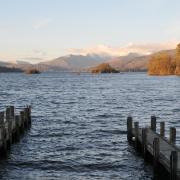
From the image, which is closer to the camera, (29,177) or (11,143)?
(29,177)

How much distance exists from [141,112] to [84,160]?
3191cm

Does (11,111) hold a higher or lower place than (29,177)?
higher

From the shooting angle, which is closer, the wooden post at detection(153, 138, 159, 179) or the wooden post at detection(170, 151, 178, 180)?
the wooden post at detection(170, 151, 178, 180)

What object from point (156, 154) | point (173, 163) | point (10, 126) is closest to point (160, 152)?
point (156, 154)

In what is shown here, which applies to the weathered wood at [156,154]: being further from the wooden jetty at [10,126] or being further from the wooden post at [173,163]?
the wooden jetty at [10,126]

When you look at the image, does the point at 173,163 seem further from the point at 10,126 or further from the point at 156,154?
the point at 10,126

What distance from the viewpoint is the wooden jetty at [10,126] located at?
32219 mm

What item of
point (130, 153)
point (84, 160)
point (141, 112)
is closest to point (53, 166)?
point (84, 160)

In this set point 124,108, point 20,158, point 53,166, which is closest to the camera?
point 53,166

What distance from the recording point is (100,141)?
38281mm

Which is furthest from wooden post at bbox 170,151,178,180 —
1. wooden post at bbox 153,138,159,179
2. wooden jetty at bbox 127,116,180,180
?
wooden post at bbox 153,138,159,179

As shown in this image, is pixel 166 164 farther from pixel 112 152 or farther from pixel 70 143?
pixel 70 143

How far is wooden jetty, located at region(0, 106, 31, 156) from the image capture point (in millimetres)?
32219

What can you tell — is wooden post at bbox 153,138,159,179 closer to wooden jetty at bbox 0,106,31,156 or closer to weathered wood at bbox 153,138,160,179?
weathered wood at bbox 153,138,160,179
